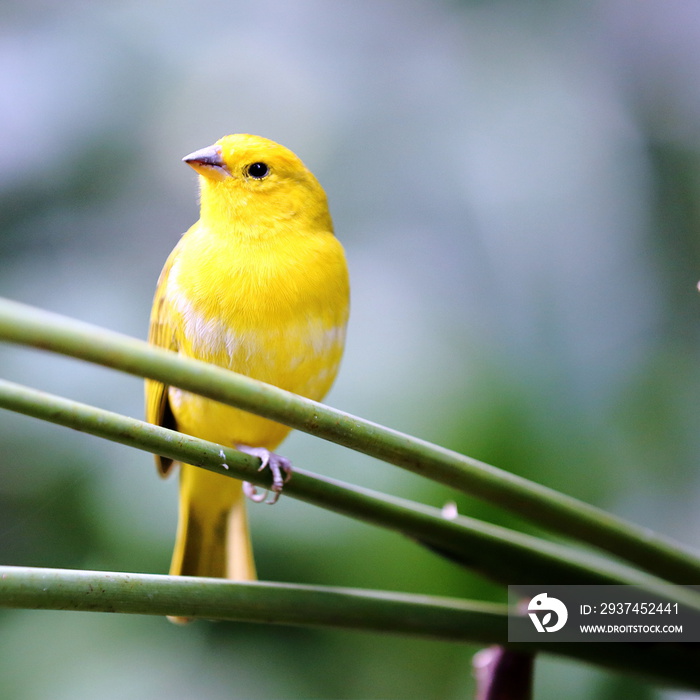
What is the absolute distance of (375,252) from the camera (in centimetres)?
148

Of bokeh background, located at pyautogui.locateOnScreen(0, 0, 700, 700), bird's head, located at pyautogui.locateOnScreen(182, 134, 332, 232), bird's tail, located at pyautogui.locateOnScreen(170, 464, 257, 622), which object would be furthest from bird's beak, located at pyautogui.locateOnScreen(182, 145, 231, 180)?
bird's tail, located at pyautogui.locateOnScreen(170, 464, 257, 622)

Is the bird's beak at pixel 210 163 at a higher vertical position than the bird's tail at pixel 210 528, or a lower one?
higher

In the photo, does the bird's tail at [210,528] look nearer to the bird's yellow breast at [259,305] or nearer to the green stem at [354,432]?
the bird's yellow breast at [259,305]

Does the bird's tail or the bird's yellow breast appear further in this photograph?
the bird's tail

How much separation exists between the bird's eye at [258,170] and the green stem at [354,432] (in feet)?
1.69

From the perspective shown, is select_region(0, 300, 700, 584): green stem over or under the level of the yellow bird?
under

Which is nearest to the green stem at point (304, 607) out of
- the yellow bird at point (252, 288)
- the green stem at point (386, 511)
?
the green stem at point (386, 511)

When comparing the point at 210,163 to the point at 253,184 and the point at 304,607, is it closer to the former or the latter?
the point at 253,184

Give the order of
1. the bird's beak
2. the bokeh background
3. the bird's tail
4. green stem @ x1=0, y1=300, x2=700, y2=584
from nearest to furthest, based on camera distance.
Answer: green stem @ x1=0, y1=300, x2=700, y2=584
the bird's beak
the bird's tail
the bokeh background

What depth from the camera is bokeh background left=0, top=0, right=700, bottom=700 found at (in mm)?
1381

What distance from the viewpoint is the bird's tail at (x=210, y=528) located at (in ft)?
3.98

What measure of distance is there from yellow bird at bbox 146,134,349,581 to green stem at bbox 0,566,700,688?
0.26 m

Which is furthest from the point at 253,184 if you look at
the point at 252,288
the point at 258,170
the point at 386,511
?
the point at 386,511

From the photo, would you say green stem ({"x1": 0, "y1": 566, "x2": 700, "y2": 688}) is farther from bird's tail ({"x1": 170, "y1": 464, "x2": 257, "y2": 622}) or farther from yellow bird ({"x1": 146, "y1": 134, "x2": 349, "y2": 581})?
bird's tail ({"x1": 170, "y1": 464, "x2": 257, "y2": 622})
